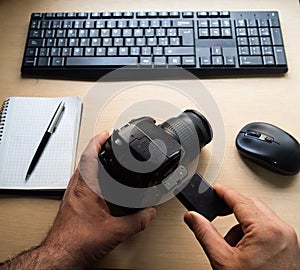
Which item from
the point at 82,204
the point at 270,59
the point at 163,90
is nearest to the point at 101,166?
the point at 82,204

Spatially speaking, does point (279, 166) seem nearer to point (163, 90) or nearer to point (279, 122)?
point (279, 122)

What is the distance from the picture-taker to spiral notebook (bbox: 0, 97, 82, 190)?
23.6 inches

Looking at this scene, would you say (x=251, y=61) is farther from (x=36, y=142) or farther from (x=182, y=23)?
(x=36, y=142)

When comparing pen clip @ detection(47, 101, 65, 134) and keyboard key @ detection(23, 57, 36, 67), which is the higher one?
keyboard key @ detection(23, 57, 36, 67)

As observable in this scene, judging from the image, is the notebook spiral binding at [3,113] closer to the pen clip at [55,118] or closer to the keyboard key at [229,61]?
the pen clip at [55,118]

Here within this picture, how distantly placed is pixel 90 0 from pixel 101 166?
41 centimetres

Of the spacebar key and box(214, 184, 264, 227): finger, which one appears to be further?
the spacebar key

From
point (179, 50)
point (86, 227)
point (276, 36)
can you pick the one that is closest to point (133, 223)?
point (86, 227)

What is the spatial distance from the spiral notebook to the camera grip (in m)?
0.19

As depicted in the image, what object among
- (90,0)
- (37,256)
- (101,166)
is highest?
(90,0)

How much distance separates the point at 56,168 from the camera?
2.00ft

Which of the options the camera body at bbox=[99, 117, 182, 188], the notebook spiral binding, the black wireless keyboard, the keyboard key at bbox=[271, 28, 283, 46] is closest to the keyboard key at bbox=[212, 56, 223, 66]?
the black wireless keyboard

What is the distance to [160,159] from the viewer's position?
49 centimetres

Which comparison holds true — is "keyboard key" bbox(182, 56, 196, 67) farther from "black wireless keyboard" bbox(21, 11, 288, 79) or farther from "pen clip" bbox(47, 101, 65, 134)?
"pen clip" bbox(47, 101, 65, 134)
